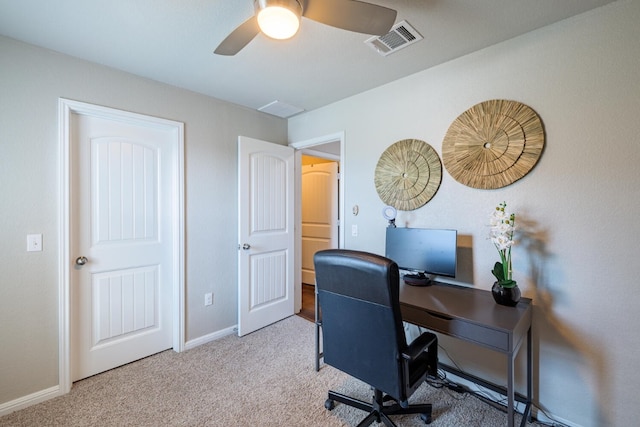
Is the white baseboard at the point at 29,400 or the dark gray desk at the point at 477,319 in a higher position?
the dark gray desk at the point at 477,319

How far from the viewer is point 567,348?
5.33 feet

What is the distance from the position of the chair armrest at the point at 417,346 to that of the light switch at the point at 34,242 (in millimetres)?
2383

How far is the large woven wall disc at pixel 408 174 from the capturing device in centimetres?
217

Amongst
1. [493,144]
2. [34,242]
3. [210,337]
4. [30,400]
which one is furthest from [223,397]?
[493,144]

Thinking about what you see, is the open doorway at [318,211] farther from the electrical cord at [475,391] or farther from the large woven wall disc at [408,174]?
the electrical cord at [475,391]

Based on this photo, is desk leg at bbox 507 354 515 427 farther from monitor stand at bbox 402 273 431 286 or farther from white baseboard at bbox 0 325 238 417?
white baseboard at bbox 0 325 238 417

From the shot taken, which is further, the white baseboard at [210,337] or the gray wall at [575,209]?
the white baseboard at [210,337]

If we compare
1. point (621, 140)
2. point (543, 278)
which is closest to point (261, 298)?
point (543, 278)

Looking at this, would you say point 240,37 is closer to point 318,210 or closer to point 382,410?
point 382,410

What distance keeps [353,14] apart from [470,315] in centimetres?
160

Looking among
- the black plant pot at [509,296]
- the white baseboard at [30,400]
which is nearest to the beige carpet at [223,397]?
the white baseboard at [30,400]

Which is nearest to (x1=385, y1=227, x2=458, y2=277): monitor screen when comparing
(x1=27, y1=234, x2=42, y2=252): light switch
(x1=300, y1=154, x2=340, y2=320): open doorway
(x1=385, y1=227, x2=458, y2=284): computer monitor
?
(x1=385, y1=227, x2=458, y2=284): computer monitor

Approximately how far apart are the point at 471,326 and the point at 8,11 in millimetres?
2994

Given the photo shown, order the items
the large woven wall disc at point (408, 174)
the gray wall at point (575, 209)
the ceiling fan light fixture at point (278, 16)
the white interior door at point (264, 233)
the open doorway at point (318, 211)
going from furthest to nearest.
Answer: the open doorway at point (318, 211) < the white interior door at point (264, 233) < the large woven wall disc at point (408, 174) < the gray wall at point (575, 209) < the ceiling fan light fixture at point (278, 16)
